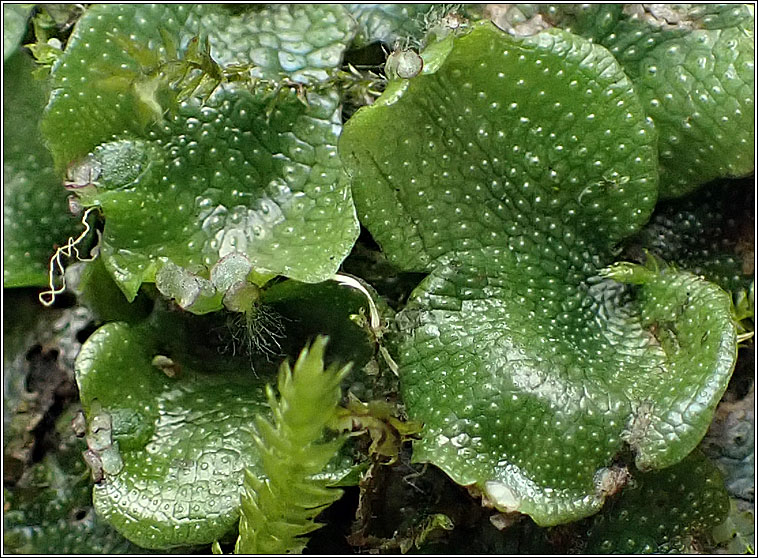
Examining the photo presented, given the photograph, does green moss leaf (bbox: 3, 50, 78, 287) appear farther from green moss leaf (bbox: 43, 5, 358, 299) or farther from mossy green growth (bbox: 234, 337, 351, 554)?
mossy green growth (bbox: 234, 337, 351, 554)

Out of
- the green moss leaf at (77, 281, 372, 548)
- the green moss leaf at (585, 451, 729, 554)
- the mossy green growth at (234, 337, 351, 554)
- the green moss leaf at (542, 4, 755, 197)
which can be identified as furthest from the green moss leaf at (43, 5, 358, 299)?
the green moss leaf at (585, 451, 729, 554)

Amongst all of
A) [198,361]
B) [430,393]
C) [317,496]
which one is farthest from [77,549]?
[430,393]

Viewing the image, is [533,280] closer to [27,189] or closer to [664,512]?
[664,512]

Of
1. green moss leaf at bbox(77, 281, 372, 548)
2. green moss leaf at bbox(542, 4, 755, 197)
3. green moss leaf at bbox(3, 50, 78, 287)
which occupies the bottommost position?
green moss leaf at bbox(77, 281, 372, 548)

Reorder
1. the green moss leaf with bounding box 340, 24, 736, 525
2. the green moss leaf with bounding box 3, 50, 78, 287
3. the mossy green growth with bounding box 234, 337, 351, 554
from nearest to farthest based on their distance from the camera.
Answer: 1. the mossy green growth with bounding box 234, 337, 351, 554
2. the green moss leaf with bounding box 340, 24, 736, 525
3. the green moss leaf with bounding box 3, 50, 78, 287

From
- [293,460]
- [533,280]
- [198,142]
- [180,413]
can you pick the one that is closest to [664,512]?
[533,280]

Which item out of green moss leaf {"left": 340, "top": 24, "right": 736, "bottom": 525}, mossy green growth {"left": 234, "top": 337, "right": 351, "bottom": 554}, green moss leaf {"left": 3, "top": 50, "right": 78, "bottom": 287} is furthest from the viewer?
green moss leaf {"left": 3, "top": 50, "right": 78, "bottom": 287}
